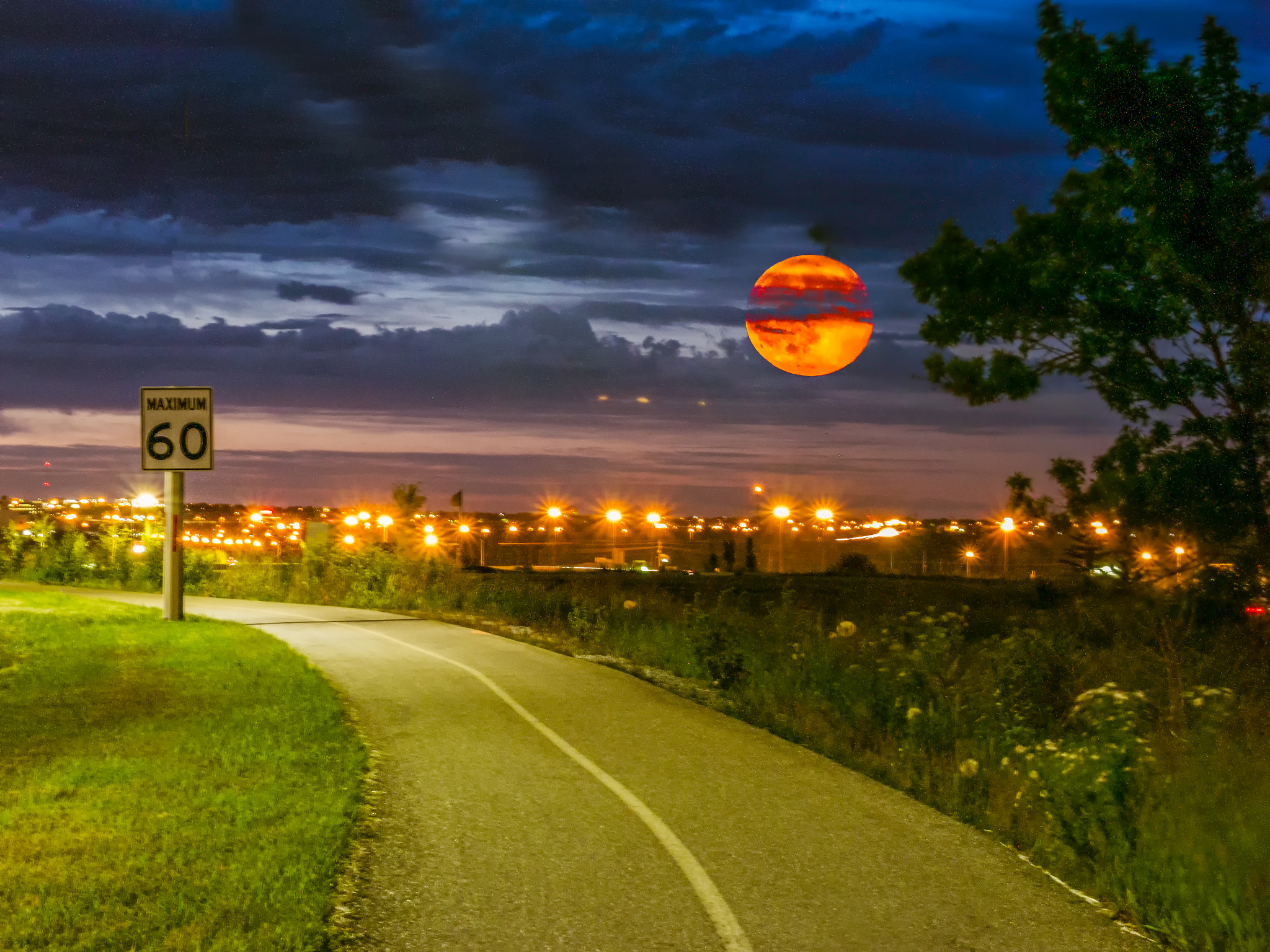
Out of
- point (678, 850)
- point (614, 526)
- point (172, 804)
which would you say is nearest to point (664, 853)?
point (678, 850)

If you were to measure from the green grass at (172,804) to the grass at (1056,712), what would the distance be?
4663 millimetres

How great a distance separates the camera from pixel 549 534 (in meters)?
94.6

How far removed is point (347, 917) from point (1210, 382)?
18.8m

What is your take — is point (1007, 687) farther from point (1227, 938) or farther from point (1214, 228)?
point (1214, 228)

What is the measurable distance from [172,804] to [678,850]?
12.3ft

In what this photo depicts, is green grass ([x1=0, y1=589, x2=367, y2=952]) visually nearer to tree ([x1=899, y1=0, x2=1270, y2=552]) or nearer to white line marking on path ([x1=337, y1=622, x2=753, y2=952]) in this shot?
white line marking on path ([x1=337, y1=622, x2=753, y2=952])

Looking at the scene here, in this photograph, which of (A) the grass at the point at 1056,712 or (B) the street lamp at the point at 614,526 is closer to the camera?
(A) the grass at the point at 1056,712

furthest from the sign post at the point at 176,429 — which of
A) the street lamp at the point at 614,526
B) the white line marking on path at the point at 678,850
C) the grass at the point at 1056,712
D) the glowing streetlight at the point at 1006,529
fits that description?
the street lamp at the point at 614,526

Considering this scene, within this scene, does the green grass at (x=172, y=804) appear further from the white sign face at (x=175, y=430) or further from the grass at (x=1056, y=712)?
the white sign face at (x=175, y=430)

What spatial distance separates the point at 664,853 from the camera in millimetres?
7430

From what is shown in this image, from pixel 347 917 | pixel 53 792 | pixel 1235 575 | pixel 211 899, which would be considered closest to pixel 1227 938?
pixel 347 917

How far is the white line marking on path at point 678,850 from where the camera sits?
19.6ft

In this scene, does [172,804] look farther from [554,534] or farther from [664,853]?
[554,534]

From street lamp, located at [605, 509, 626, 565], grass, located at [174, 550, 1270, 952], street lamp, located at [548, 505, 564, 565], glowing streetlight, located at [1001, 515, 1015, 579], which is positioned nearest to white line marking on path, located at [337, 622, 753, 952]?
grass, located at [174, 550, 1270, 952]
